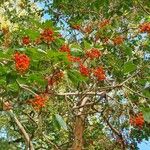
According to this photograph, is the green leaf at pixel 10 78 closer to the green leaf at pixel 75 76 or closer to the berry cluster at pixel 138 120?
the green leaf at pixel 75 76

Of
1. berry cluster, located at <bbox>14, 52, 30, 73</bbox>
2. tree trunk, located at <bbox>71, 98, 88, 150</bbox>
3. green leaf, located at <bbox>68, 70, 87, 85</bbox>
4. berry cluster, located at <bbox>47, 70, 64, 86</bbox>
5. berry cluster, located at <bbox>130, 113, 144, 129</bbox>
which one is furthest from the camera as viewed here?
tree trunk, located at <bbox>71, 98, 88, 150</bbox>

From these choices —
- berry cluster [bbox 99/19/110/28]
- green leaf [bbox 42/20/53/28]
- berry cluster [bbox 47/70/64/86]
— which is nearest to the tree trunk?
berry cluster [bbox 99/19/110/28]

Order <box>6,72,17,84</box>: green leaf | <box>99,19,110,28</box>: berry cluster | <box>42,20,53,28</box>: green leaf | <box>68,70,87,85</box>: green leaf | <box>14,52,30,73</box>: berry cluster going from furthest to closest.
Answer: <box>99,19,110,28</box>: berry cluster
<box>42,20,53,28</box>: green leaf
<box>68,70,87,85</box>: green leaf
<box>6,72,17,84</box>: green leaf
<box>14,52,30,73</box>: berry cluster

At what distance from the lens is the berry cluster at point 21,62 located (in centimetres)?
564

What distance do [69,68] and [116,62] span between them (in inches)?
201

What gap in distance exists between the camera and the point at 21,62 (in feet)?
18.4

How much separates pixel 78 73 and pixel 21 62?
1.06 m

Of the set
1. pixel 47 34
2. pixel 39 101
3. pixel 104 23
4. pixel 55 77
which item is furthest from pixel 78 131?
pixel 47 34

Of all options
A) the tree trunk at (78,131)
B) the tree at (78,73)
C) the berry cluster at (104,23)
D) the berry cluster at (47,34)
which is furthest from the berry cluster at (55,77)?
the tree trunk at (78,131)

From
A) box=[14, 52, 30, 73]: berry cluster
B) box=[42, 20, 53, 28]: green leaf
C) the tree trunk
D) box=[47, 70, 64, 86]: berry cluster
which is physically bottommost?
box=[14, 52, 30, 73]: berry cluster

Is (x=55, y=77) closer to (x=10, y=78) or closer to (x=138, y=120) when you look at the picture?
(x=10, y=78)

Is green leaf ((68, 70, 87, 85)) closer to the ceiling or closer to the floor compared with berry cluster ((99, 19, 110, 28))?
closer to the floor

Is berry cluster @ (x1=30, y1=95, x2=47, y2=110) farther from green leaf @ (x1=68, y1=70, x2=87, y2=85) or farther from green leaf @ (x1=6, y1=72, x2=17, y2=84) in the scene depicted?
green leaf @ (x1=6, y1=72, x2=17, y2=84)

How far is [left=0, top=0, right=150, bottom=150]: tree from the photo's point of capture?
6.39 metres
